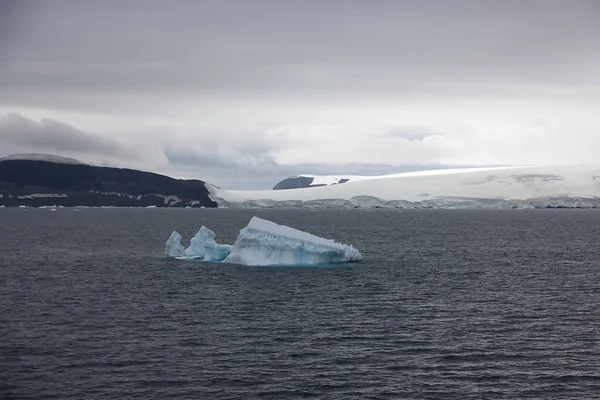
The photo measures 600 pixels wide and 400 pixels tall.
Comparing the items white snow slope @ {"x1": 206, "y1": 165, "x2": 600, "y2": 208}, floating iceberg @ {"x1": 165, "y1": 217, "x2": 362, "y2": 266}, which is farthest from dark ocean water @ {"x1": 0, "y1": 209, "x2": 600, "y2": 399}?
white snow slope @ {"x1": 206, "y1": 165, "x2": 600, "y2": 208}

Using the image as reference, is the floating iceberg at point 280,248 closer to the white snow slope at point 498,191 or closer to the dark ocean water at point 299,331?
the dark ocean water at point 299,331

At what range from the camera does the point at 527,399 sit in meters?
22.0

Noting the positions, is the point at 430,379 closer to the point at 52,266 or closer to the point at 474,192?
the point at 52,266

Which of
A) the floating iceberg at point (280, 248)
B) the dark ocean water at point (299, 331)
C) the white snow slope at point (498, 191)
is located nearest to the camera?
the dark ocean water at point (299, 331)

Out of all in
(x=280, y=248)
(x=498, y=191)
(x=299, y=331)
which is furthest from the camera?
(x=498, y=191)

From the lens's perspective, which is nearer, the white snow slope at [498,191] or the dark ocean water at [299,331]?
the dark ocean water at [299,331]

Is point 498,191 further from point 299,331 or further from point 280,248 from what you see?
point 299,331

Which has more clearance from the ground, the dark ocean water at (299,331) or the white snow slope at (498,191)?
the white snow slope at (498,191)

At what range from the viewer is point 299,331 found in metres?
30.9

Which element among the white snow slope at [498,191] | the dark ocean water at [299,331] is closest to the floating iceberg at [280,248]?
the dark ocean water at [299,331]

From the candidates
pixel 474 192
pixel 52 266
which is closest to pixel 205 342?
pixel 52 266

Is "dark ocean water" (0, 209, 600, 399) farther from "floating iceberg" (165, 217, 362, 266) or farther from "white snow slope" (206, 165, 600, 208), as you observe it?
"white snow slope" (206, 165, 600, 208)

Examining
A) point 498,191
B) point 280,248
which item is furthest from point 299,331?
point 498,191

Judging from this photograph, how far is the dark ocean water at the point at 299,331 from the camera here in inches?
917
